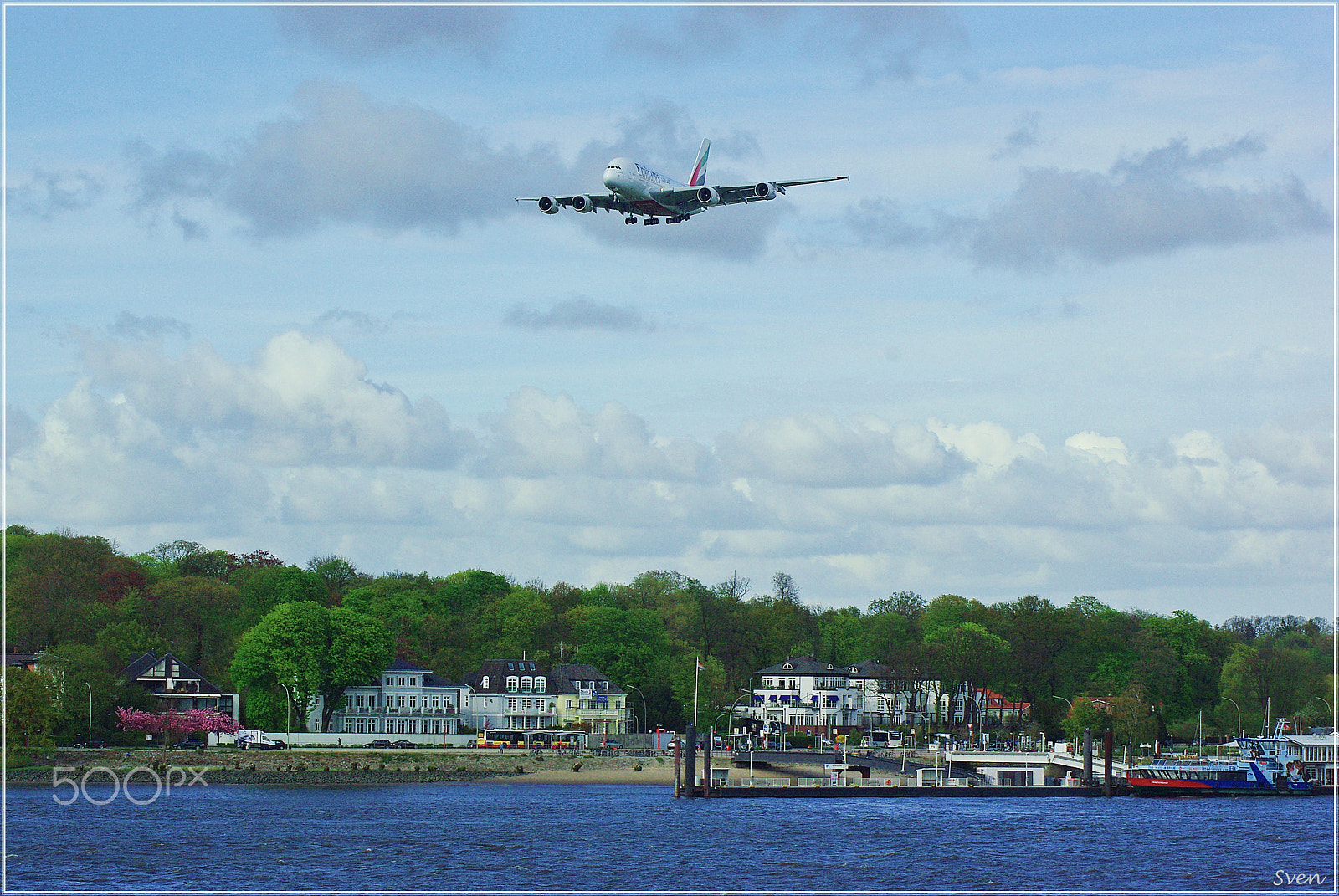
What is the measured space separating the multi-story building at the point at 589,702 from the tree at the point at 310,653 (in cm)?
2077

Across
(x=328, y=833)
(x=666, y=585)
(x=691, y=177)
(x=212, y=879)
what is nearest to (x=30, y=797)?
(x=328, y=833)

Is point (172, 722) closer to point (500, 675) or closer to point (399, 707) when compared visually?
point (399, 707)

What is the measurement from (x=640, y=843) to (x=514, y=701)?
7316 cm

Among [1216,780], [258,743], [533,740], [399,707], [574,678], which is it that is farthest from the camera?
[574,678]

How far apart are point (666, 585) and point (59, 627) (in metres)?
80.8

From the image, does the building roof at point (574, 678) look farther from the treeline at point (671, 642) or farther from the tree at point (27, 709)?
the tree at point (27, 709)

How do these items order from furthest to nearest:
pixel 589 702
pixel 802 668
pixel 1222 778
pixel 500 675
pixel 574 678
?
pixel 802 668 → pixel 574 678 → pixel 500 675 → pixel 589 702 → pixel 1222 778

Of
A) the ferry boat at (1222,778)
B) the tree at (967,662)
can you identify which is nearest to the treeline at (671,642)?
the tree at (967,662)

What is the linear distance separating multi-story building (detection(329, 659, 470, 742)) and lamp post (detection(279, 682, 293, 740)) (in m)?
5.53

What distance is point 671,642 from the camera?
535 feet

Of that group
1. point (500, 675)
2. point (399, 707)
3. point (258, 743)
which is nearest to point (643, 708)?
point (500, 675)

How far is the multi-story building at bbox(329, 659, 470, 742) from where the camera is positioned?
13688cm

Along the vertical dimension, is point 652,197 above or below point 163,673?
above

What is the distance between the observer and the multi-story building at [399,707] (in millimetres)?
136875
